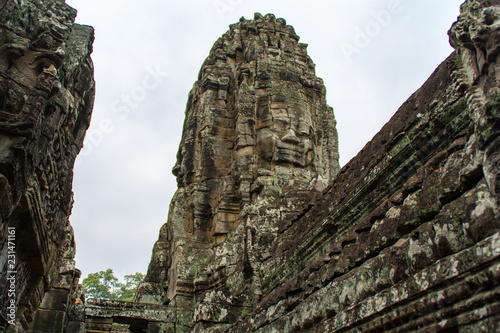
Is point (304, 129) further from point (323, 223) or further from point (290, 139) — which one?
point (323, 223)

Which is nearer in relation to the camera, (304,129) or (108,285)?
(304,129)

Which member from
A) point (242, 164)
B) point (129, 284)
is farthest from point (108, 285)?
point (242, 164)

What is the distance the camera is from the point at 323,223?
23.1 feet

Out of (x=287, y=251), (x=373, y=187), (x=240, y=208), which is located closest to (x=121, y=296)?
(x=240, y=208)

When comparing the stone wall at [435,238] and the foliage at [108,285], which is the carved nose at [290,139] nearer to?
the stone wall at [435,238]

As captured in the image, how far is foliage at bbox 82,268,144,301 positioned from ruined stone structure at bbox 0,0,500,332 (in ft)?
87.3

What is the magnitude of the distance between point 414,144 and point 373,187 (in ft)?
3.10

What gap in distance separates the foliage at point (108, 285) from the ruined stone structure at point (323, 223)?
26605 millimetres

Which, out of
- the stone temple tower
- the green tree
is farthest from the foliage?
the stone temple tower

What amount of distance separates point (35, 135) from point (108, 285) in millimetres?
38350

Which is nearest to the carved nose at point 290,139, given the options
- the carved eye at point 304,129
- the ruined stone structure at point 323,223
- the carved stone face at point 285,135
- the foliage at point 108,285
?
the carved stone face at point 285,135

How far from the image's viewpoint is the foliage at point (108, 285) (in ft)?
120

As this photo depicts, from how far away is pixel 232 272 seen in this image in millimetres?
11141

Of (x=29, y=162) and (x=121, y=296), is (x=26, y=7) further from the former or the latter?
(x=121, y=296)
